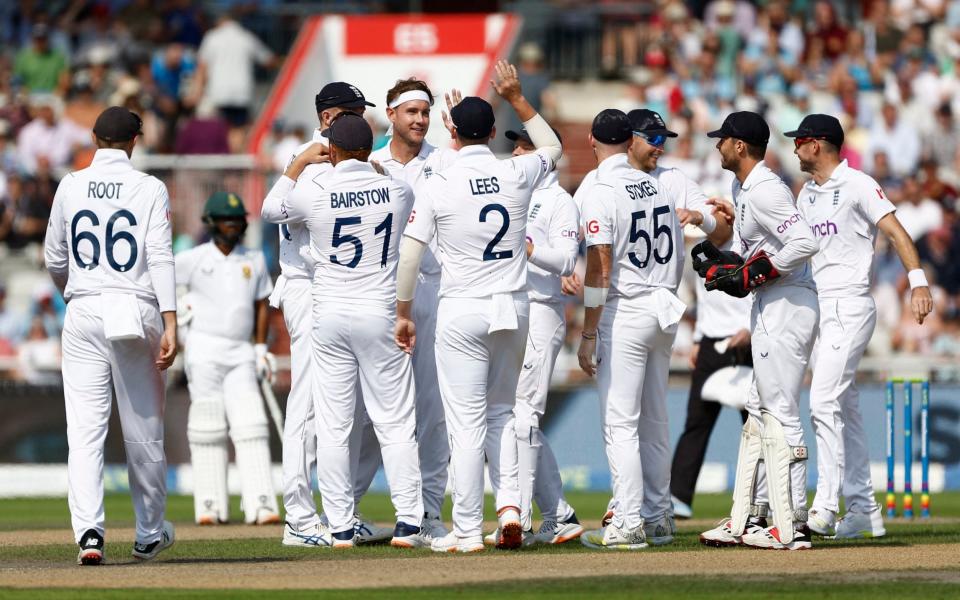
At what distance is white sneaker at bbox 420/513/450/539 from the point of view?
11.1 metres

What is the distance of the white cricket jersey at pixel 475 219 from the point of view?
10.6 m

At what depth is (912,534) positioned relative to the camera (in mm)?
12203

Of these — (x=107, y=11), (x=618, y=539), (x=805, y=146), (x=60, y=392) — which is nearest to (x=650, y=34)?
(x=107, y=11)

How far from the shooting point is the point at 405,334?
10.6 m

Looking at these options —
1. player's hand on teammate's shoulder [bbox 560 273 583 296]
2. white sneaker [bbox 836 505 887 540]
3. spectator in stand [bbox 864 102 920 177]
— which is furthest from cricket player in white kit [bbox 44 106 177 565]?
spectator in stand [bbox 864 102 920 177]

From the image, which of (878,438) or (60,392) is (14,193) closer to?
(60,392)

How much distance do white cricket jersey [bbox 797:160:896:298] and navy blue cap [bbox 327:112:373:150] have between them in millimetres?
3195

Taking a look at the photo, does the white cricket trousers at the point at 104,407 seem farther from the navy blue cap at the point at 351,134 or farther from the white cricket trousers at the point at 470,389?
the white cricket trousers at the point at 470,389

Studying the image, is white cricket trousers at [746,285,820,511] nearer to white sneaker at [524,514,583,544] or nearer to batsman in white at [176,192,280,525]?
white sneaker at [524,514,583,544]

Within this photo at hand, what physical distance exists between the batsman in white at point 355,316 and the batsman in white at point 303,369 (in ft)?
1.29

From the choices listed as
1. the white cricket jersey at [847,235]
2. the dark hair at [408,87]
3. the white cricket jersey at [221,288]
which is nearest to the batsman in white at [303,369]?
the dark hair at [408,87]

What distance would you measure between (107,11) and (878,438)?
15.6 m

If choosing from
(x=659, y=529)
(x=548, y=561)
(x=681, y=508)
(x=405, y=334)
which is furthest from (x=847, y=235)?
(x=548, y=561)

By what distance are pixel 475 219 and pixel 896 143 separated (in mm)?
14177
